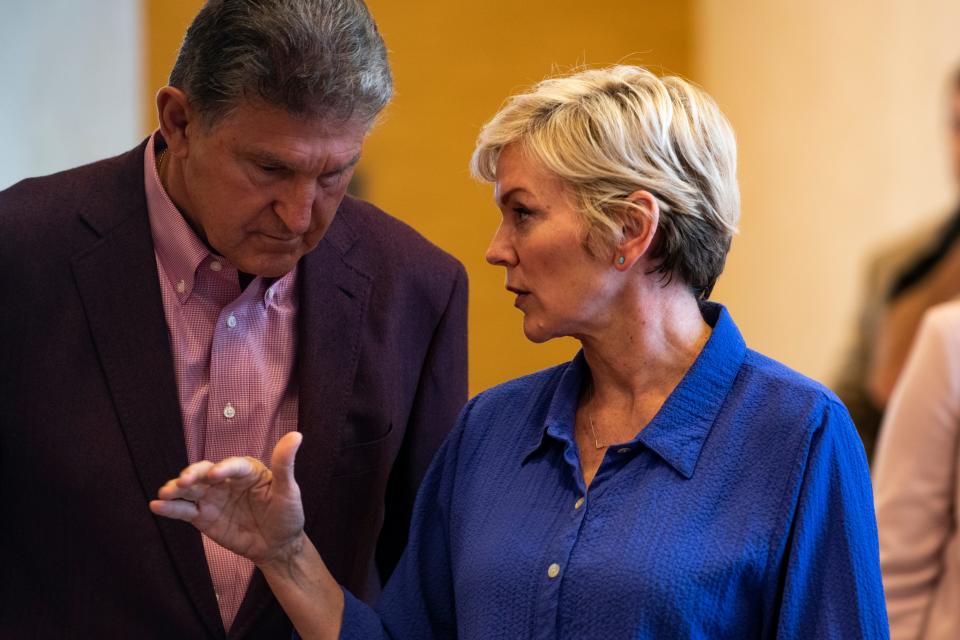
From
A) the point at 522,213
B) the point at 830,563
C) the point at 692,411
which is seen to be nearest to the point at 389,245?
the point at 522,213

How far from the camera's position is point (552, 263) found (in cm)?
183

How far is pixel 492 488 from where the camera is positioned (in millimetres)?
1885

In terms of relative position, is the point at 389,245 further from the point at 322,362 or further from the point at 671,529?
the point at 671,529

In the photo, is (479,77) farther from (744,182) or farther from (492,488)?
(492,488)

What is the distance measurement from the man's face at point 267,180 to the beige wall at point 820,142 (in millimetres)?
2957

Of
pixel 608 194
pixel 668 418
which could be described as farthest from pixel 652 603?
pixel 608 194

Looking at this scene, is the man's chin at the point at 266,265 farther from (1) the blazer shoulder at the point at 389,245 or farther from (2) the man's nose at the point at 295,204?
(1) the blazer shoulder at the point at 389,245

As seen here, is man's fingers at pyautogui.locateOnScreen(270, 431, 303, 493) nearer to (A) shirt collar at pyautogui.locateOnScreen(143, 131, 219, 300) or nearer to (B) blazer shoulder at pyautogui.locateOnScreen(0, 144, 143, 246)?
(A) shirt collar at pyautogui.locateOnScreen(143, 131, 219, 300)

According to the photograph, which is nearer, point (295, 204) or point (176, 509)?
point (176, 509)

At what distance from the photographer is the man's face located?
5.92 ft

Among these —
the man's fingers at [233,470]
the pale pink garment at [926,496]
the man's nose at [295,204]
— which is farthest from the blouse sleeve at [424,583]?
the pale pink garment at [926,496]

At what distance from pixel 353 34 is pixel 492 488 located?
661mm

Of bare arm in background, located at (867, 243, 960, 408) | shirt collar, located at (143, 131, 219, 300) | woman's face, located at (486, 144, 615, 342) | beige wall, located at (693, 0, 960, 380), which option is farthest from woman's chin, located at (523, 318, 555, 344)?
beige wall, located at (693, 0, 960, 380)

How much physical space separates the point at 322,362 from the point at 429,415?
22cm
